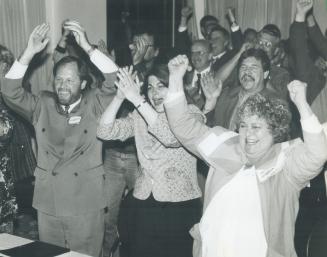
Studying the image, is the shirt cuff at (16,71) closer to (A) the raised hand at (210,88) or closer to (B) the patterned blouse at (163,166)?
(B) the patterned blouse at (163,166)

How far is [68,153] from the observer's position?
3.12 metres

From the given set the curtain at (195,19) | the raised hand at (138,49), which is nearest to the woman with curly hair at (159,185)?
the raised hand at (138,49)

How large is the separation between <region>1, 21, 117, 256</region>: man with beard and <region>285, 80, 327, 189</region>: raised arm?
1.32m

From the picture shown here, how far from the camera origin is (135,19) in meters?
6.38

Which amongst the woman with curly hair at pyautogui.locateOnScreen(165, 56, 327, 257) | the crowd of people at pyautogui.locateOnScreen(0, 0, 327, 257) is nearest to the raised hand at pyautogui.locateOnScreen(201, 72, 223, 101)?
the crowd of people at pyautogui.locateOnScreen(0, 0, 327, 257)

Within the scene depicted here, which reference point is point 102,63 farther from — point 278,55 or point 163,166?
point 278,55

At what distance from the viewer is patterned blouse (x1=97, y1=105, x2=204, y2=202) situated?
2996mm

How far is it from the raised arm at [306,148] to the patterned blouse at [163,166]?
2.63 ft

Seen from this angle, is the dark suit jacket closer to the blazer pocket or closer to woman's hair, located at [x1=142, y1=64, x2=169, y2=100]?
the blazer pocket

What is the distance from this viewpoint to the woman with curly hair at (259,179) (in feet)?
7.39

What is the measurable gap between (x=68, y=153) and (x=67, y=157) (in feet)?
0.08

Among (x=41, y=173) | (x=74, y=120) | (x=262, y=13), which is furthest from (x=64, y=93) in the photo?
(x=262, y=13)

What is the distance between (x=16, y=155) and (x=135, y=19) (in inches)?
123

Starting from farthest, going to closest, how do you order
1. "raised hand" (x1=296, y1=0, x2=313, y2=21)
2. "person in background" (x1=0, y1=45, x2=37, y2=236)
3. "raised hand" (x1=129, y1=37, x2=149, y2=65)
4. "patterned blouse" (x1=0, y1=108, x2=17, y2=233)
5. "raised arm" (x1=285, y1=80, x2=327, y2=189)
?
"raised hand" (x1=129, y1=37, x2=149, y2=65) → "person in background" (x1=0, y1=45, x2=37, y2=236) → "raised hand" (x1=296, y1=0, x2=313, y2=21) → "patterned blouse" (x1=0, y1=108, x2=17, y2=233) → "raised arm" (x1=285, y1=80, x2=327, y2=189)
